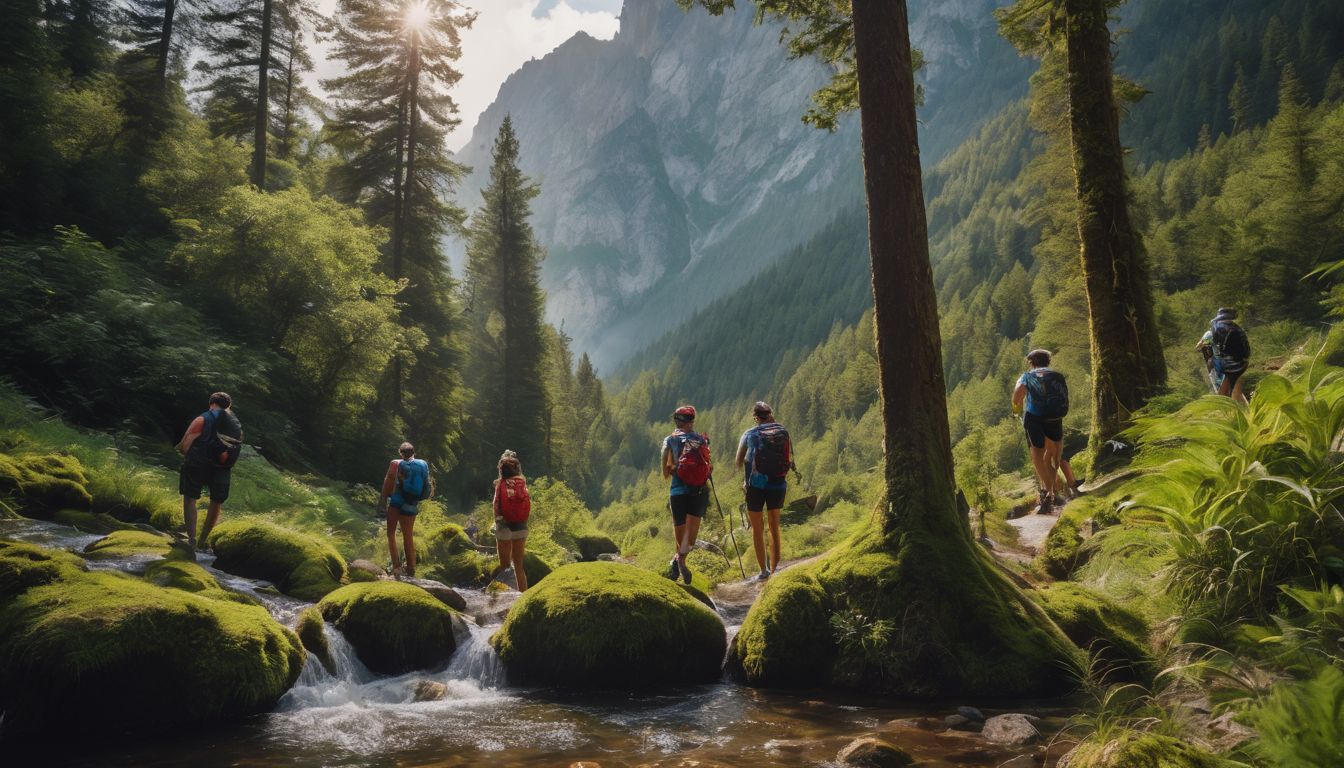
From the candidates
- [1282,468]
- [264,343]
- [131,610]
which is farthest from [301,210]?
[1282,468]

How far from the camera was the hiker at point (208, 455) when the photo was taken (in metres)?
9.72

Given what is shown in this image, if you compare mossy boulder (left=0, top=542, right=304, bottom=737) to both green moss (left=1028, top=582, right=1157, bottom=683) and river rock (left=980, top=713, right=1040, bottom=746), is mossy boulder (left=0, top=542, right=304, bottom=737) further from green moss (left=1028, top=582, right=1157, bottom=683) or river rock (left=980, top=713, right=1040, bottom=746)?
green moss (left=1028, top=582, right=1157, bottom=683)

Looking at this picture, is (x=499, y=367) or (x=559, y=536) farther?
(x=499, y=367)

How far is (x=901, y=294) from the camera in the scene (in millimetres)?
6582

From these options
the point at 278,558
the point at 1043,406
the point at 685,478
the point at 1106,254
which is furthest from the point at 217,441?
the point at 1106,254

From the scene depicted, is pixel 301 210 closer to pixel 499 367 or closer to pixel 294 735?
pixel 294 735

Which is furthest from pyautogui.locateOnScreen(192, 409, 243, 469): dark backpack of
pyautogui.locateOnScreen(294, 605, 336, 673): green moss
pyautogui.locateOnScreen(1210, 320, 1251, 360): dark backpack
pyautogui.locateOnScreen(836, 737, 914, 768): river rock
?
pyautogui.locateOnScreen(1210, 320, 1251, 360): dark backpack

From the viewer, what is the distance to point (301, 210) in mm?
19438

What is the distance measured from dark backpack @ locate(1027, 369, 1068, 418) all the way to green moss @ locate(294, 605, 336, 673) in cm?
946

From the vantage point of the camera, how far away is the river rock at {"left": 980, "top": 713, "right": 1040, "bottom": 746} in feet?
14.6

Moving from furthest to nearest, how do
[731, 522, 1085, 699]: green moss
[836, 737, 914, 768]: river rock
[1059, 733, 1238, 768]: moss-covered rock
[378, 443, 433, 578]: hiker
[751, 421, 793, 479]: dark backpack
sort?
1. [378, 443, 433, 578]: hiker
2. [751, 421, 793, 479]: dark backpack
3. [731, 522, 1085, 699]: green moss
4. [836, 737, 914, 768]: river rock
5. [1059, 733, 1238, 768]: moss-covered rock

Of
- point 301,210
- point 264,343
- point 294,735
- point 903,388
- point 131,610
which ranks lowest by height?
point 294,735

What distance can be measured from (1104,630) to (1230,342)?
774 cm

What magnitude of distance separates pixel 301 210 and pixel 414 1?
14564 millimetres
